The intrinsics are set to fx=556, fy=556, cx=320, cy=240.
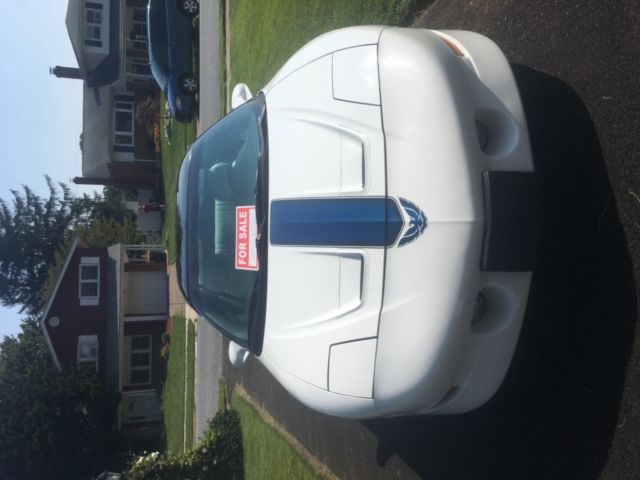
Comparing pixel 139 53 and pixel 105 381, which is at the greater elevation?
pixel 139 53

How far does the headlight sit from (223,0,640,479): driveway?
53.4 inches

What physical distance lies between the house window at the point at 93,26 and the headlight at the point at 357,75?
72.9 feet

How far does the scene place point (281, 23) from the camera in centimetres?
862

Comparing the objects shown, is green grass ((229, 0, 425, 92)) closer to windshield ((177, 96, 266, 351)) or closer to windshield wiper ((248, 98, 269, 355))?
windshield ((177, 96, 266, 351))

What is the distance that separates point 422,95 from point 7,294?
39.2m

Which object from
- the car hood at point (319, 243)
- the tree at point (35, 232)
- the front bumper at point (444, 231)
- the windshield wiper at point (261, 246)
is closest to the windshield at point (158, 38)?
the windshield wiper at point (261, 246)

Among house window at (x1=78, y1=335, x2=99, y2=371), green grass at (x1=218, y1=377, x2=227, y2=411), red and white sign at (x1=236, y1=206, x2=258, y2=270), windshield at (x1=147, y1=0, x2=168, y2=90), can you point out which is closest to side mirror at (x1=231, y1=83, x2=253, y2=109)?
red and white sign at (x1=236, y1=206, x2=258, y2=270)

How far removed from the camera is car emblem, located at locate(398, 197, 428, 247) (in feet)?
9.32

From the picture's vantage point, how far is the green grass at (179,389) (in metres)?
Result: 13.6

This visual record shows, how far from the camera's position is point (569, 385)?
3422 mm

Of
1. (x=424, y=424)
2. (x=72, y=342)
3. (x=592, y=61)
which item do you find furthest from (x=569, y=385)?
(x=72, y=342)

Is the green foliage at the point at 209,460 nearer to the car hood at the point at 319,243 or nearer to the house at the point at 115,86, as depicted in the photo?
the car hood at the point at 319,243

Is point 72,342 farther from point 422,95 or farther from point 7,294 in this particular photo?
point 7,294

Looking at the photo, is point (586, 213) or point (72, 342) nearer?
point (586, 213)
